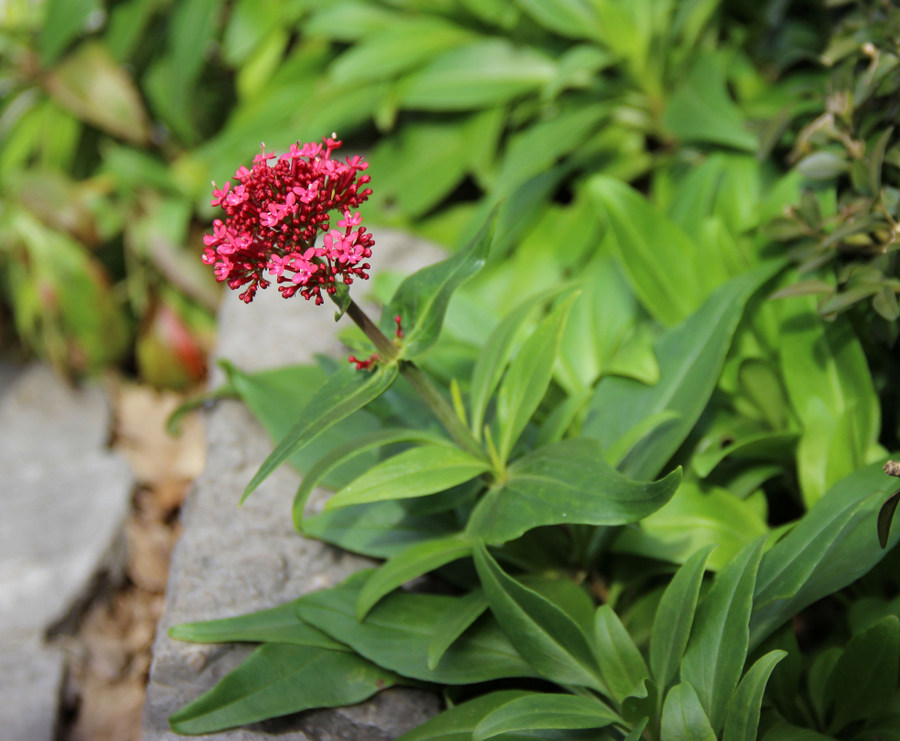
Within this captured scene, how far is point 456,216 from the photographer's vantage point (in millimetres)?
2664

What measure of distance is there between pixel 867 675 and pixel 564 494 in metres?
0.57

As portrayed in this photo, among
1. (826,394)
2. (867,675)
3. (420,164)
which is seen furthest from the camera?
(420,164)

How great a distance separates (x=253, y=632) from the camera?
1.39 metres

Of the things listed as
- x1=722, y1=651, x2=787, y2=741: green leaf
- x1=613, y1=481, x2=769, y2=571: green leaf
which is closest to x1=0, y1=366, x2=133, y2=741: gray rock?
x1=613, y1=481, x2=769, y2=571: green leaf

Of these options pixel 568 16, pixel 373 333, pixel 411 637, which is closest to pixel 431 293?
pixel 373 333

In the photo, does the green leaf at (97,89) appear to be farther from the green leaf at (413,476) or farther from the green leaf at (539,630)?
the green leaf at (539,630)

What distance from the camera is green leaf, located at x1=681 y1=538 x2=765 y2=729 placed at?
45.1 inches

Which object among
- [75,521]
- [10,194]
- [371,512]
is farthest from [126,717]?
[10,194]

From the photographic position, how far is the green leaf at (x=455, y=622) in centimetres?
125

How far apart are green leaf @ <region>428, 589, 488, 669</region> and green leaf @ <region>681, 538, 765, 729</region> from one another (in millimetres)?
336

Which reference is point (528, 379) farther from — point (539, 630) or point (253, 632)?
point (253, 632)

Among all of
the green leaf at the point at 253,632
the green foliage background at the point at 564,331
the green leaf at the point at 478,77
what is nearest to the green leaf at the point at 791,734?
the green foliage background at the point at 564,331

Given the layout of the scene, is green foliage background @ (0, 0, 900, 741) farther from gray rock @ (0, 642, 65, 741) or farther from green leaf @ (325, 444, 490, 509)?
gray rock @ (0, 642, 65, 741)

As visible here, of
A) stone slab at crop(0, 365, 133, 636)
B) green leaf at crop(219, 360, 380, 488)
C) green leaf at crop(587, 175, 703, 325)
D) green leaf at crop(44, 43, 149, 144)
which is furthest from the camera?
green leaf at crop(44, 43, 149, 144)
